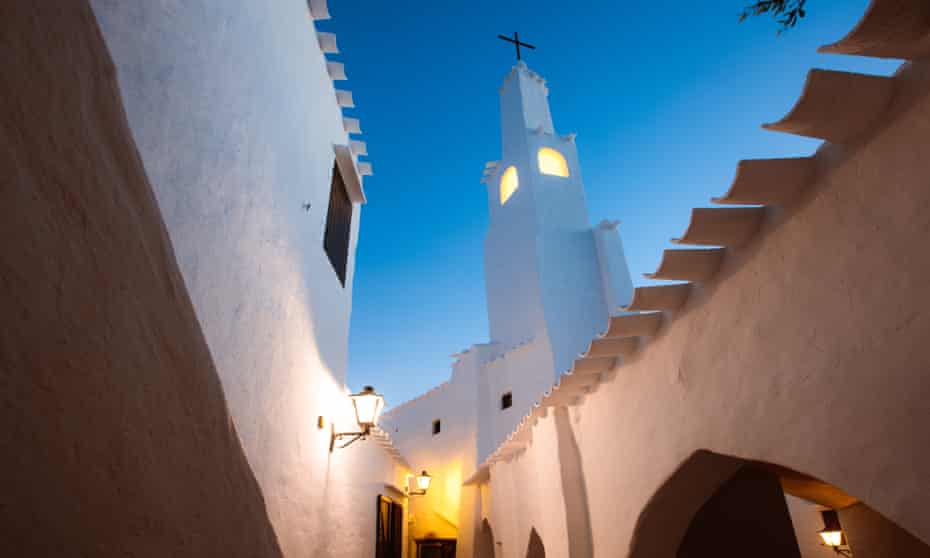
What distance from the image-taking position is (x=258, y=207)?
376cm

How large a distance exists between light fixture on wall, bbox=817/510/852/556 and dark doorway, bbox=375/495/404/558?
7.59 m

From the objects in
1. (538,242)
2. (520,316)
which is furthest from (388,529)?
(538,242)

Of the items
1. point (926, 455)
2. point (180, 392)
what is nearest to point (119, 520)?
point (180, 392)

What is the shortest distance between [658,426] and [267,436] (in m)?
3.06

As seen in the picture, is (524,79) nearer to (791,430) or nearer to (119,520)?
(791,430)

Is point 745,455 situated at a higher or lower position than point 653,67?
lower

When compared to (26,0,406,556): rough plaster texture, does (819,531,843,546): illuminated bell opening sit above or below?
below

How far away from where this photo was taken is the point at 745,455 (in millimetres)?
3084

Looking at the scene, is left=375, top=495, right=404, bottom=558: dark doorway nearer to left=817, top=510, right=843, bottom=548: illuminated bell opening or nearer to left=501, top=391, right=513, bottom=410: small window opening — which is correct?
left=501, top=391, right=513, bottom=410: small window opening

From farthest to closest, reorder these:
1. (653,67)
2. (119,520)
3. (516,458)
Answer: (653,67) < (516,458) < (119,520)

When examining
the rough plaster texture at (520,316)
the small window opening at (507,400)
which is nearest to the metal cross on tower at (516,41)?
the rough plaster texture at (520,316)

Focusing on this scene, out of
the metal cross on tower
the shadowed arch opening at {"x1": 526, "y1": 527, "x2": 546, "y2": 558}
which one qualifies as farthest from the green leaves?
the metal cross on tower

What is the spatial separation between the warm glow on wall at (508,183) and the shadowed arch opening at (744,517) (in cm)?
1304

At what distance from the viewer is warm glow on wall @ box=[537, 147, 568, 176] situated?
19.0 meters
